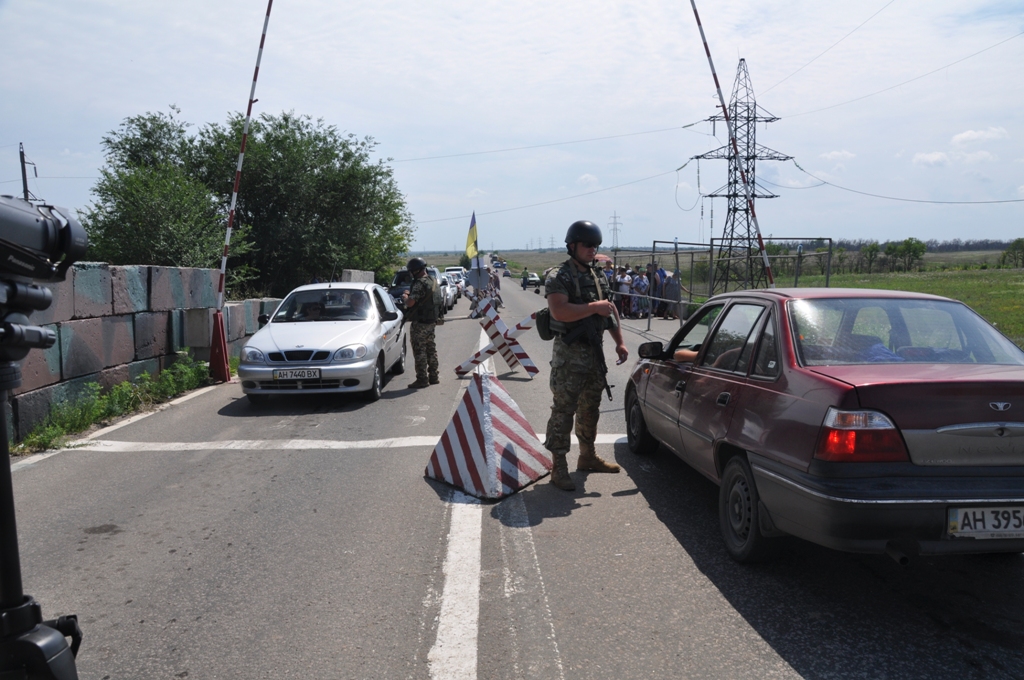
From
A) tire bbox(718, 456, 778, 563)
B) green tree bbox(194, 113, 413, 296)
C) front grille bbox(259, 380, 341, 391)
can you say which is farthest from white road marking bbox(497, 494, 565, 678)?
green tree bbox(194, 113, 413, 296)

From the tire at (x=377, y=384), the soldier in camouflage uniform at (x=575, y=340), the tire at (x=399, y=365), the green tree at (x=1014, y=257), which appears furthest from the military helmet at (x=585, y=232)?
the green tree at (x=1014, y=257)

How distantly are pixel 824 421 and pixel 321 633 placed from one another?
2530 mm

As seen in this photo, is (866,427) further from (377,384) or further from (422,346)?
(422,346)

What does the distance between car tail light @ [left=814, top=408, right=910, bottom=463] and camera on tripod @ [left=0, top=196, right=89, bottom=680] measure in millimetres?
3130

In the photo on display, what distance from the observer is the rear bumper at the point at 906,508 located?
3.51 m

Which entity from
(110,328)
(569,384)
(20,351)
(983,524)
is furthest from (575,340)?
(110,328)

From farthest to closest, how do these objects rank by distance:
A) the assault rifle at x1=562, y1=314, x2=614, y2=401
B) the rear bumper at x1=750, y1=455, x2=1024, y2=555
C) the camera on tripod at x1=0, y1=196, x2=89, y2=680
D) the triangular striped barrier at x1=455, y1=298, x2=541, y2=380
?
1. the triangular striped barrier at x1=455, y1=298, x2=541, y2=380
2. the assault rifle at x1=562, y1=314, x2=614, y2=401
3. the rear bumper at x1=750, y1=455, x2=1024, y2=555
4. the camera on tripod at x1=0, y1=196, x2=89, y2=680

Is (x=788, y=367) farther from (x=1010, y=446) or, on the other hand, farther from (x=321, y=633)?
(x=321, y=633)

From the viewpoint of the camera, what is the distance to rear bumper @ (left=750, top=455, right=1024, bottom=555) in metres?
3.51

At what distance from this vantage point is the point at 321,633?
11.8 feet

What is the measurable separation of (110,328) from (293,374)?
91.6 inches

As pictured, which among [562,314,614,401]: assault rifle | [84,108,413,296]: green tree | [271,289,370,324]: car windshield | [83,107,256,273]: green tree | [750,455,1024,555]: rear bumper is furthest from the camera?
[84,108,413,296]: green tree

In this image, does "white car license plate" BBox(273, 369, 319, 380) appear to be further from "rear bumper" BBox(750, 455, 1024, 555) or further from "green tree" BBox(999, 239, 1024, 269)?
"green tree" BBox(999, 239, 1024, 269)

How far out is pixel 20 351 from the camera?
7.42 ft
